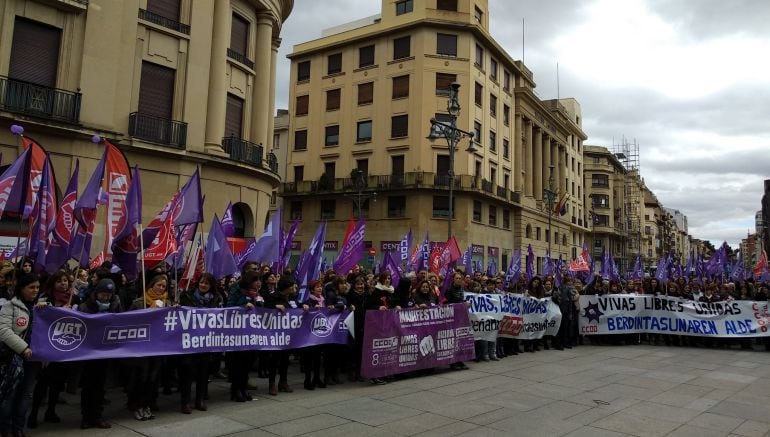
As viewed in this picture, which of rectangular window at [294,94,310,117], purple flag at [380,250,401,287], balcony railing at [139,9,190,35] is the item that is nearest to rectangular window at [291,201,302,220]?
rectangular window at [294,94,310,117]

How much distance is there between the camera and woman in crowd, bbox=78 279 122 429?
603cm

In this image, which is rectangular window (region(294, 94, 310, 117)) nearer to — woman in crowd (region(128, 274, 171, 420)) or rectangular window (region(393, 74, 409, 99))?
rectangular window (region(393, 74, 409, 99))

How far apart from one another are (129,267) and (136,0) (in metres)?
14.1

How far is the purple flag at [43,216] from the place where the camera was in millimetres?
6898

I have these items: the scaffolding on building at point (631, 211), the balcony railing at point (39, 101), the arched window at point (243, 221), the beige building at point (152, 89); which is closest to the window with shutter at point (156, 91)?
the beige building at point (152, 89)

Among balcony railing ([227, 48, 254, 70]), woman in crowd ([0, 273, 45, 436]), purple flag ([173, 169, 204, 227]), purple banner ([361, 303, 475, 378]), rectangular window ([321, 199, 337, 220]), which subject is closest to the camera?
woman in crowd ([0, 273, 45, 436])

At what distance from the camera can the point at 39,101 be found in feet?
52.6

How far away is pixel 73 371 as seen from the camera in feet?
21.7

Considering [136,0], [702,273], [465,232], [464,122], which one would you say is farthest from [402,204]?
[136,0]

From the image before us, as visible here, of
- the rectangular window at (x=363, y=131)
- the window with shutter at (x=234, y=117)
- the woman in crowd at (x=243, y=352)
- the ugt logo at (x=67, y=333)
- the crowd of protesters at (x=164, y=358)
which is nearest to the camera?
the crowd of protesters at (x=164, y=358)

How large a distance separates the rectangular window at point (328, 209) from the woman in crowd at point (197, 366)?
123 feet

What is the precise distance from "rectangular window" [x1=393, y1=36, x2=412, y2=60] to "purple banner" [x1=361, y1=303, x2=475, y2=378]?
120 feet

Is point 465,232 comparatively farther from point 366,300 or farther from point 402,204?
point 366,300

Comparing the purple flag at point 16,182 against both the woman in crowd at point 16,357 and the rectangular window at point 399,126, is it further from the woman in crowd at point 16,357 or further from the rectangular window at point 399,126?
the rectangular window at point 399,126
